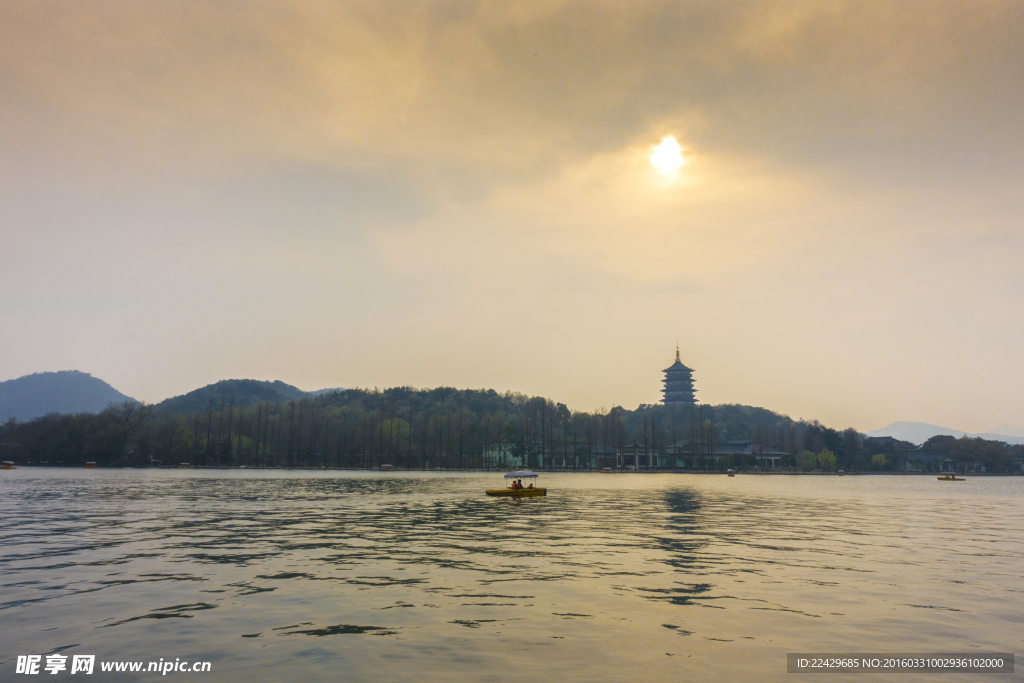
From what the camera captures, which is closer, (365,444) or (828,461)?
(365,444)

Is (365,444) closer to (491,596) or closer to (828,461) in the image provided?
(828,461)

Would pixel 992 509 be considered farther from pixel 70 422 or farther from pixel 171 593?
pixel 70 422

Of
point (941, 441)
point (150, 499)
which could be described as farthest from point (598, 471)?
point (150, 499)

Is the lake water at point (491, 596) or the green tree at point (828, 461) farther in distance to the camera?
the green tree at point (828, 461)

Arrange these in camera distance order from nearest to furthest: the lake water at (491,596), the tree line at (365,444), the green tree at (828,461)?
the lake water at (491,596) < the tree line at (365,444) < the green tree at (828,461)

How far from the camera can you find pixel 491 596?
57.0 ft

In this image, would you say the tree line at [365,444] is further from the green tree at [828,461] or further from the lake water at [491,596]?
the lake water at [491,596]

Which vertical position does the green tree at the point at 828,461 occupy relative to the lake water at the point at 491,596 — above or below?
below

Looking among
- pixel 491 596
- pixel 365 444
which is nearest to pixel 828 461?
pixel 365 444

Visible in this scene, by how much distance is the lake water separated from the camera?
12328 mm

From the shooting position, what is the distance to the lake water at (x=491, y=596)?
12.3 meters

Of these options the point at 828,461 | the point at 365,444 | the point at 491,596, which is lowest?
the point at 828,461

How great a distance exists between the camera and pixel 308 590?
17656mm

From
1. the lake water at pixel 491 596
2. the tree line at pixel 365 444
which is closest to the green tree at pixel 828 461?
the tree line at pixel 365 444
